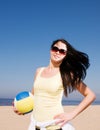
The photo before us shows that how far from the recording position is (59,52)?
4.32 m

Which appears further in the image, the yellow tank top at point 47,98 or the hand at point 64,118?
the yellow tank top at point 47,98

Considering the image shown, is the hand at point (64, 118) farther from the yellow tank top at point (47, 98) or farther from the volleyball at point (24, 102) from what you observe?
the volleyball at point (24, 102)

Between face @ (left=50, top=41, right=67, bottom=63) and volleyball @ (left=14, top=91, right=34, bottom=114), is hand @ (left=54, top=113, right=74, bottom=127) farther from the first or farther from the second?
face @ (left=50, top=41, right=67, bottom=63)

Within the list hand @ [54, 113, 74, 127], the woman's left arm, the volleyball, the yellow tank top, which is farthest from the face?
hand @ [54, 113, 74, 127]

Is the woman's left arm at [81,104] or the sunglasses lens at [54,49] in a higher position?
the sunglasses lens at [54,49]

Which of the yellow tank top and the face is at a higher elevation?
the face

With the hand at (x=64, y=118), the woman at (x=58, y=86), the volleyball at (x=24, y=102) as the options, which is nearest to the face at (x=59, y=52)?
the woman at (x=58, y=86)

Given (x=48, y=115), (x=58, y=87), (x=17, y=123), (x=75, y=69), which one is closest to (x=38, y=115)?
(x=48, y=115)

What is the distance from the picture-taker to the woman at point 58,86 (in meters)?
4.04

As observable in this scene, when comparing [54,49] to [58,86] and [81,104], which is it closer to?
[58,86]

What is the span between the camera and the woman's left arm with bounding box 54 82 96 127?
393 cm

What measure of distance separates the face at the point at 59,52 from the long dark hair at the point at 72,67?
5 centimetres

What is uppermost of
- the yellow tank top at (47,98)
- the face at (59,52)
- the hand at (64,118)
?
the face at (59,52)

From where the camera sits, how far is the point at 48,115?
4.07 metres
